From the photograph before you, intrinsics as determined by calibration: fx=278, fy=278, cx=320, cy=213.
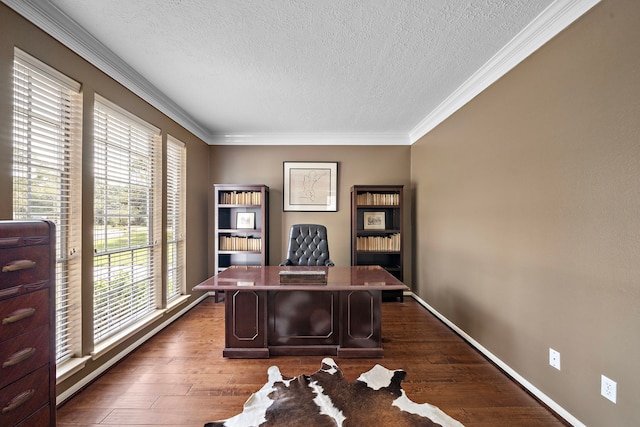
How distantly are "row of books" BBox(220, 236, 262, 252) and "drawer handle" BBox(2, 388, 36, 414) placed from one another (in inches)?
117

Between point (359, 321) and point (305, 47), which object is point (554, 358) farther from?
point (305, 47)

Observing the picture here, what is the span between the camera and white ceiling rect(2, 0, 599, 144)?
1782 millimetres

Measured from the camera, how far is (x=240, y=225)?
445cm

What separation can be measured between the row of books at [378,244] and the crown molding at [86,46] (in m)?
3.13

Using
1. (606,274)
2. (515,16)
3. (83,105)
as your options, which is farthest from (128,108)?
(606,274)

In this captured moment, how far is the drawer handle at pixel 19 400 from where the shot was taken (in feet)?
3.94

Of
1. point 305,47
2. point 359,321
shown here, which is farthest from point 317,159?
point 359,321

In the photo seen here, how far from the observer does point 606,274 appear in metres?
1.51

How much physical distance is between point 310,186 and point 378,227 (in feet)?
4.22

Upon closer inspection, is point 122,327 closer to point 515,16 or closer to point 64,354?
point 64,354

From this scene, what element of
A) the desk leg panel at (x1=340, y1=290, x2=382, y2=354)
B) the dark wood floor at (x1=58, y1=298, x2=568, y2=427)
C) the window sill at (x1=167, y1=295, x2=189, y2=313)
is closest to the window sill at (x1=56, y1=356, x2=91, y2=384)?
the dark wood floor at (x1=58, y1=298, x2=568, y2=427)

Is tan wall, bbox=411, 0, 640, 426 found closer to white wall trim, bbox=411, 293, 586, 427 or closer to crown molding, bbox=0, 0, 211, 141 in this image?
white wall trim, bbox=411, 293, 586, 427

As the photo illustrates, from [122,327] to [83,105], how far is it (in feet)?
6.42

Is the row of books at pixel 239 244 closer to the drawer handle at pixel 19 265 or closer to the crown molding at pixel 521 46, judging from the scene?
the drawer handle at pixel 19 265
